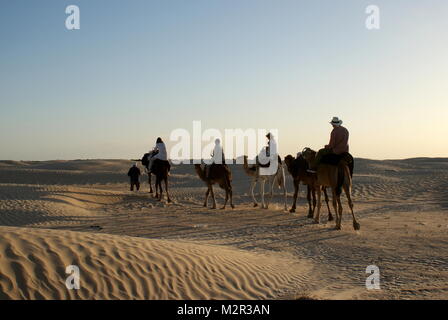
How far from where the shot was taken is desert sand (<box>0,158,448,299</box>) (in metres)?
6.60

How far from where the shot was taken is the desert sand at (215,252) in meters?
6.60

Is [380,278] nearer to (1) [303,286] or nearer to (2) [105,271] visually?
(1) [303,286]

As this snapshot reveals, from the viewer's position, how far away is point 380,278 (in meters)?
7.80

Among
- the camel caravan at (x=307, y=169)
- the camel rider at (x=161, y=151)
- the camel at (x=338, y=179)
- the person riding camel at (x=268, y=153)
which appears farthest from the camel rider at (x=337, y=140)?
the camel rider at (x=161, y=151)

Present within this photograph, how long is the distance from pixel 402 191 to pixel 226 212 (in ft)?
42.8

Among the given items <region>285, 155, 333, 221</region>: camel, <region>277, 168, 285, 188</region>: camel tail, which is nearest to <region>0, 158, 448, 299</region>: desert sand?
<region>285, 155, 333, 221</region>: camel

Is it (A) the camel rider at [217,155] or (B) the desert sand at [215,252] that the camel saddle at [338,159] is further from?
(A) the camel rider at [217,155]

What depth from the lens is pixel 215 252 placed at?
880 cm

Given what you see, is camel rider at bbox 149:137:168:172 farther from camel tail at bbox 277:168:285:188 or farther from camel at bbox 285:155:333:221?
camel at bbox 285:155:333:221

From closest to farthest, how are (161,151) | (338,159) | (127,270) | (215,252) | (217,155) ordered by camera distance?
1. (127,270)
2. (215,252)
3. (338,159)
4. (217,155)
5. (161,151)

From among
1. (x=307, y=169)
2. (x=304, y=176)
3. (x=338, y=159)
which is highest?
(x=338, y=159)

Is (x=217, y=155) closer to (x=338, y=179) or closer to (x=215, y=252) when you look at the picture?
(x=338, y=179)

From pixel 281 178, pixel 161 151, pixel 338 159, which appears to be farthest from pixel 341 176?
pixel 161 151

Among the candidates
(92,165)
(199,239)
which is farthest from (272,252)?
(92,165)
